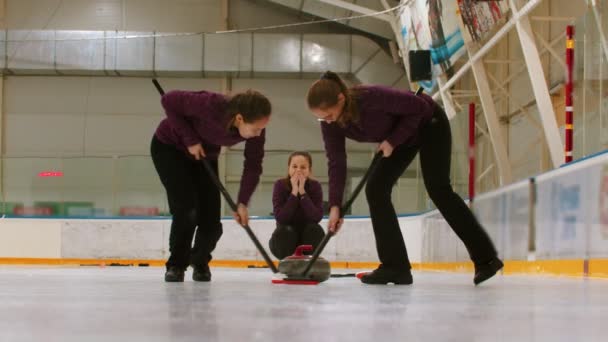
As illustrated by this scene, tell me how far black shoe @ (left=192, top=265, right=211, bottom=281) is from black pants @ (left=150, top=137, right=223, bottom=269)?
0.07 feet

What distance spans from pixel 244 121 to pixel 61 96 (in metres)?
12.6

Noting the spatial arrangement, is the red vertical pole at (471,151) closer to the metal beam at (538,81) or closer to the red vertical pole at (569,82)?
the metal beam at (538,81)

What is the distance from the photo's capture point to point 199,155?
3240mm

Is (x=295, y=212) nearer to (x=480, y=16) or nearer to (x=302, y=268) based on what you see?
(x=302, y=268)

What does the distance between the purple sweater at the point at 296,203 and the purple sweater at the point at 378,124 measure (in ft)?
7.17

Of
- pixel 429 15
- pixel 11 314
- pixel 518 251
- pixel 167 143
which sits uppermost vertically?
pixel 429 15

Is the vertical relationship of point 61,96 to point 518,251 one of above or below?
above

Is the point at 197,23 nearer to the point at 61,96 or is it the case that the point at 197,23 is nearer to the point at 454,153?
the point at 61,96

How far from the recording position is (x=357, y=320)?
1.49 meters

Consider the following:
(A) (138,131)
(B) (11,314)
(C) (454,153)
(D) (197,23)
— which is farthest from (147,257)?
(B) (11,314)

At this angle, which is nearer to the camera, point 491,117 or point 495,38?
point 495,38

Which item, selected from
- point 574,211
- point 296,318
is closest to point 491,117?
point 574,211

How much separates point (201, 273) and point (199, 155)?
0.61m

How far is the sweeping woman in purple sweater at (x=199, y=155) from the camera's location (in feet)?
9.85
